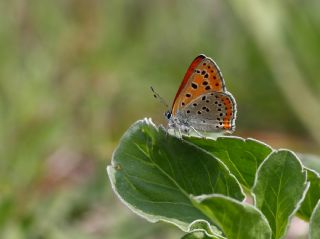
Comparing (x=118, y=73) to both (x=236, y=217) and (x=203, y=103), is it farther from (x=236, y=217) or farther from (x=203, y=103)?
(x=236, y=217)

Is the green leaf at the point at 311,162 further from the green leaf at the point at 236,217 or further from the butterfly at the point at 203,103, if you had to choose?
the green leaf at the point at 236,217

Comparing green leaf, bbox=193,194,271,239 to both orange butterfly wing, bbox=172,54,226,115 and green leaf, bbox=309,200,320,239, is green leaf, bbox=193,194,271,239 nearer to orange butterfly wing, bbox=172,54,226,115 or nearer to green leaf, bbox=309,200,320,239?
green leaf, bbox=309,200,320,239

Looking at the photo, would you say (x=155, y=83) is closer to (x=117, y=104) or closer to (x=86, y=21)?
(x=117, y=104)

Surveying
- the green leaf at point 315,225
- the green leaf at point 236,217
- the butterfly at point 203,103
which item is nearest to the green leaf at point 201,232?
the green leaf at point 236,217

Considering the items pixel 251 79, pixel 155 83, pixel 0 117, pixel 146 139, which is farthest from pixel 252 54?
pixel 146 139

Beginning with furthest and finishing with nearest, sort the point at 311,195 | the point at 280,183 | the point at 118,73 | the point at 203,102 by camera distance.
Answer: the point at 118,73, the point at 203,102, the point at 311,195, the point at 280,183

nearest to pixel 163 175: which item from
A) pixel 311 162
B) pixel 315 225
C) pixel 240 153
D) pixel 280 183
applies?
pixel 240 153
